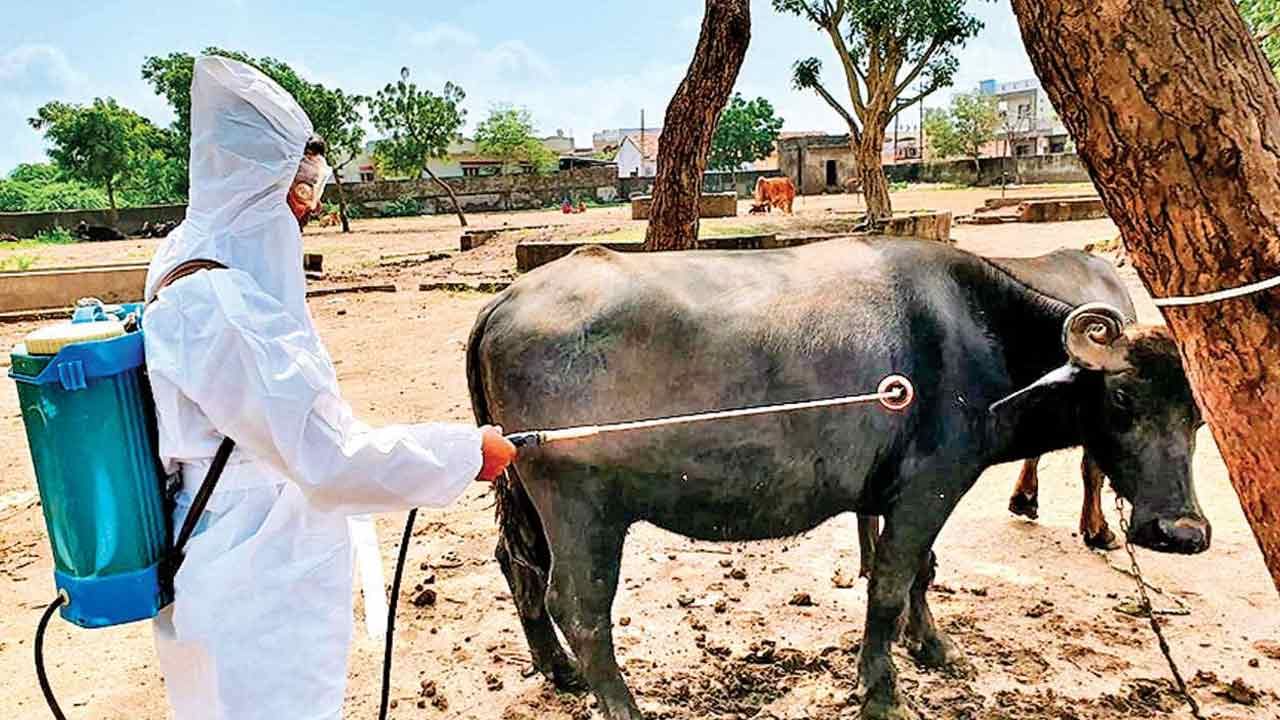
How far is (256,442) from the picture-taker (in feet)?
7.09

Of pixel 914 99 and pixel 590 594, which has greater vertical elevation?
pixel 914 99

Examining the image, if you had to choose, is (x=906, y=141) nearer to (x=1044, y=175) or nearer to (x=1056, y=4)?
(x=1044, y=175)

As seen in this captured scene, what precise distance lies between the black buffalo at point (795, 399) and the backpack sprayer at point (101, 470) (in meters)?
1.45

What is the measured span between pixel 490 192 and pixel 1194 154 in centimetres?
4857

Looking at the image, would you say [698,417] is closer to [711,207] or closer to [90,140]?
[711,207]

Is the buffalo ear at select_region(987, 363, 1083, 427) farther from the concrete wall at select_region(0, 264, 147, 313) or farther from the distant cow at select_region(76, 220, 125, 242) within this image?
the distant cow at select_region(76, 220, 125, 242)

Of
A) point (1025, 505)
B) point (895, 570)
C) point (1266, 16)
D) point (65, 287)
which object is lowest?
point (1025, 505)

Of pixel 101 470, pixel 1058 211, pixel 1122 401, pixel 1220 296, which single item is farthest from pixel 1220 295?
pixel 1058 211

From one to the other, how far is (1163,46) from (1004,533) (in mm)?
3921

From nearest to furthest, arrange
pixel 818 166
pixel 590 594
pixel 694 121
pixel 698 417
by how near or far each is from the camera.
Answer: pixel 698 417
pixel 590 594
pixel 694 121
pixel 818 166

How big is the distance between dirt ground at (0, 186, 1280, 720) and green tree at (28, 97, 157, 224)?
4358cm

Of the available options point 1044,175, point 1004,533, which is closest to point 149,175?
point 1044,175

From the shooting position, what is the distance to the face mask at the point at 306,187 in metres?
2.48

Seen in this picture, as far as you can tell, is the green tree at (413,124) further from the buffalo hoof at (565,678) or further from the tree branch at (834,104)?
the buffalo hoof at (565,678)
